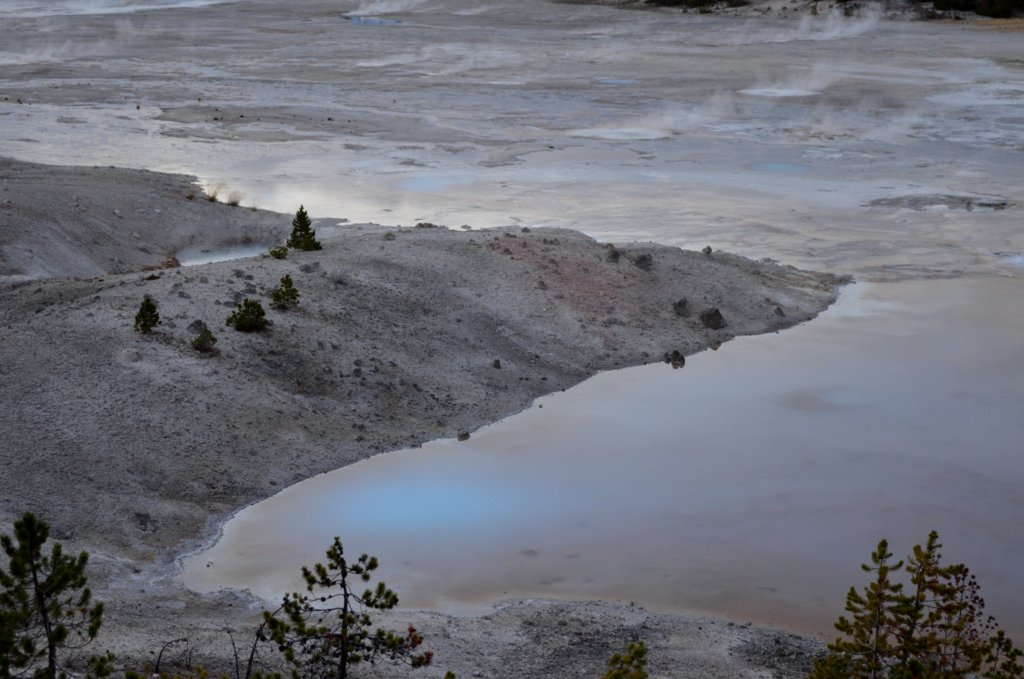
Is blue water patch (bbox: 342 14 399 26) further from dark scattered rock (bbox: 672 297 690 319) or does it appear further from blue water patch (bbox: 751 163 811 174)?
dark scattered rock (bbox: 672 297 690 319)

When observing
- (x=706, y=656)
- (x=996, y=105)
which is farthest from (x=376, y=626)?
(x=996, y=105)

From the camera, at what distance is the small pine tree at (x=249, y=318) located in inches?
480

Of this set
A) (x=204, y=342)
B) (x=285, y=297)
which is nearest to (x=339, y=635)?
(x=204, y=342)

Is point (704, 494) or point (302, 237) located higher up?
point (302, 237)

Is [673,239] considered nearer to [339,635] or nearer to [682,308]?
[682,308]

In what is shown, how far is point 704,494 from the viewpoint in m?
10.5

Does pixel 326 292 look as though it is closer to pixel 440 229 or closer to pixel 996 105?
pixel 440 229

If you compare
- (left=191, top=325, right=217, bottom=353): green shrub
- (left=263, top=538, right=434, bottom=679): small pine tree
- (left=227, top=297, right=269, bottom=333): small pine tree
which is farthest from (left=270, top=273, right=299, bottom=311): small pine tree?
(left=263, top=538, right=434, bottom=679): small pine tree

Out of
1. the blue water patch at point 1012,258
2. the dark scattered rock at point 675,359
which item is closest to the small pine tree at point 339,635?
the dark scattered rock at point 675,359

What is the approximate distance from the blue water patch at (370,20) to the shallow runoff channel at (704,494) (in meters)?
43.3

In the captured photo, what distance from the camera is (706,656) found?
25.7 ft

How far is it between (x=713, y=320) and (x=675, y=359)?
1090 millimetres

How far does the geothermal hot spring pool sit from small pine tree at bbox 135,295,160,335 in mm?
2449

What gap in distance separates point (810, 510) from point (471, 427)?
2.95 m
